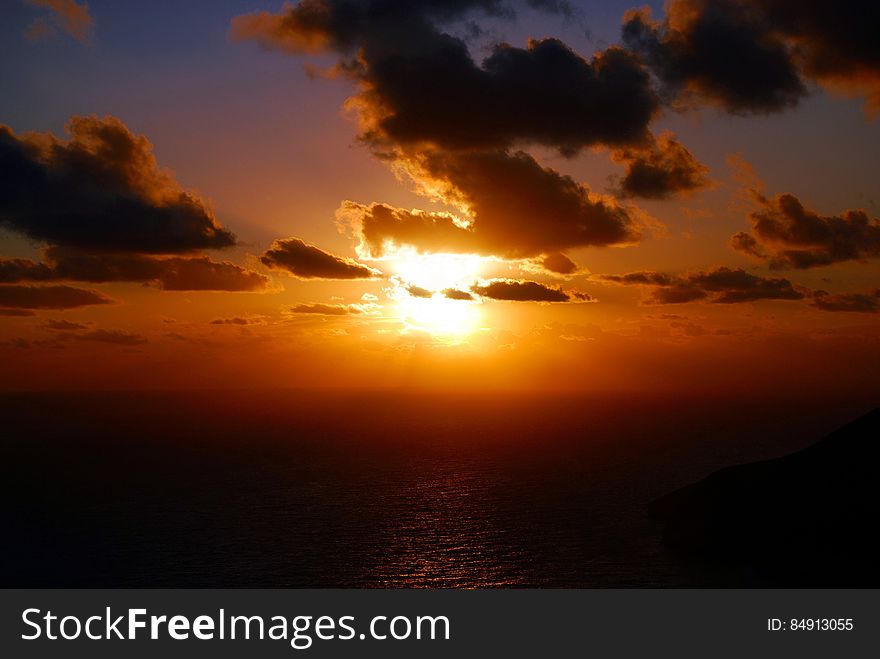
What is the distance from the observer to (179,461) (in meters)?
135

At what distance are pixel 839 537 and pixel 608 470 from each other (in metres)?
66.0

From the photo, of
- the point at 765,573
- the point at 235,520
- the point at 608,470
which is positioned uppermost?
the point at 608,470

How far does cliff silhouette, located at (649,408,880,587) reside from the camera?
51031 millimetres

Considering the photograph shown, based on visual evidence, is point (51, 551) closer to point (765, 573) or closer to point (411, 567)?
point (411, 567)

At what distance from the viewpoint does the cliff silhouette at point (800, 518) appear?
5103cm

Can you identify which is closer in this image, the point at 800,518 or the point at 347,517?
the point at 800,518

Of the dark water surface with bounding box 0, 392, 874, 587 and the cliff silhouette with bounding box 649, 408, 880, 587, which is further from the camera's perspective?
the dark water surface with bounding box 0, 392, 874, 587

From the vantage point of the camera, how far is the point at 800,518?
55594mm

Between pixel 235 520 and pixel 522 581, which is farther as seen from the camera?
pixel 235 520

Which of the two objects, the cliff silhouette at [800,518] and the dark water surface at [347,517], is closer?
the cliff silhouette at [800,518]

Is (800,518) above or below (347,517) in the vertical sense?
below
